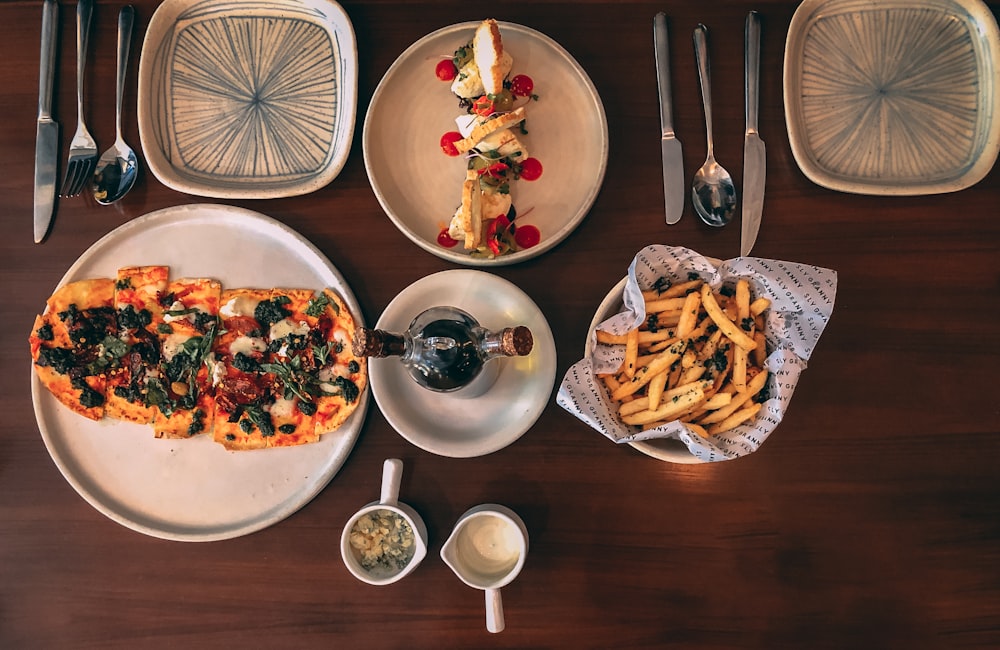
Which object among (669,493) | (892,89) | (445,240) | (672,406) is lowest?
(669,493)

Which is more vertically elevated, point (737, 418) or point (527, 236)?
point (527, 236)

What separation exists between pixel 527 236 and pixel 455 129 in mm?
370

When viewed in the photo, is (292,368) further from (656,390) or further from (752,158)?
(752,158)

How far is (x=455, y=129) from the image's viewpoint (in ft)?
5.58

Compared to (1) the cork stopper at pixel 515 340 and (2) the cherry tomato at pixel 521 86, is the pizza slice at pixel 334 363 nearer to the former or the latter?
(1) the cork stopper at pixel 515 340

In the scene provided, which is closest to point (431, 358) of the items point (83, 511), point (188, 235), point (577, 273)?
point (577, 273)

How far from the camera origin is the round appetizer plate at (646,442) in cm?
142

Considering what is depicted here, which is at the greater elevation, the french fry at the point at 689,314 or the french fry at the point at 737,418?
the french fry at the point at 689,314

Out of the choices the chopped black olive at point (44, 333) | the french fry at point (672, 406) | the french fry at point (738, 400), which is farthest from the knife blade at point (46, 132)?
the french fry at point (738, 400)

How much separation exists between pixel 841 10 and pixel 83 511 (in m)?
2.44

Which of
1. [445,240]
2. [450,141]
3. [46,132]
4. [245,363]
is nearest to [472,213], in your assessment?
[445,240]

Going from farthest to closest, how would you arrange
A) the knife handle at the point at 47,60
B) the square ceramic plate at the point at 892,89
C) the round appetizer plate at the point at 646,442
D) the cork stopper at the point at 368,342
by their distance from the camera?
the knife handle at the point at 47,60
the square ceramic plate at the point at 892,89
the round appetizer plate at the point at 646,442
the cork stopper at the point at 368,342

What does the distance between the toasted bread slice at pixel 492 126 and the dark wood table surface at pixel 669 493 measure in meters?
0.29

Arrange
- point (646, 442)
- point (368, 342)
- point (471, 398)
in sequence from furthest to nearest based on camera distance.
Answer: point (471, 398), point (646, 442), point (368, 342)
